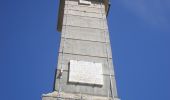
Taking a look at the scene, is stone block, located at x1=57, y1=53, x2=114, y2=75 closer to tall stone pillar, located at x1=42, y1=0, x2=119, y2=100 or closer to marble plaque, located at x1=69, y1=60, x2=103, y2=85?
tall stone pillar, located at x1=42, y1=0, x2=119, y2=100

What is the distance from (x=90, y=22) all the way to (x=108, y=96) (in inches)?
157

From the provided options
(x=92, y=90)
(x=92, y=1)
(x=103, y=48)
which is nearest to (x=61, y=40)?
(x=103, y=48)

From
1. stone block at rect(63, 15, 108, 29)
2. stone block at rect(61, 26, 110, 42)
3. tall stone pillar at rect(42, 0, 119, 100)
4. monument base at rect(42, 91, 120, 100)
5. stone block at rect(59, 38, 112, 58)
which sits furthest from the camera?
stone block at rect(63, 15, 108, 29)

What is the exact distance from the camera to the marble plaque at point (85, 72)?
9.13 m

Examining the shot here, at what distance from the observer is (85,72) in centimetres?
938

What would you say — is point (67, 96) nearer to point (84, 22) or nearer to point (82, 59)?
point (82, 59)

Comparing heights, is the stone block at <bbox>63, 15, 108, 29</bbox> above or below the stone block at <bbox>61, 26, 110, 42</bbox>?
above

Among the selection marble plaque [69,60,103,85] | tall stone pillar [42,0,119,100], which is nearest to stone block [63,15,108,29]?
tall stone pillar [42,0,119,100]

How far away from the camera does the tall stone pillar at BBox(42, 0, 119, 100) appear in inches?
349

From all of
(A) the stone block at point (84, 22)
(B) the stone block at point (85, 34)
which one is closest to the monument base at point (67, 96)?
(B) the stone block at point (85, 34)

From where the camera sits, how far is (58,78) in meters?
9.08

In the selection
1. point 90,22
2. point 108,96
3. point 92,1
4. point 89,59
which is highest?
point 92,1

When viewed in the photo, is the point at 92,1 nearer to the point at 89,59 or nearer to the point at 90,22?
the point at 90,22

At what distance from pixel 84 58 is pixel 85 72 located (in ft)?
2.51
